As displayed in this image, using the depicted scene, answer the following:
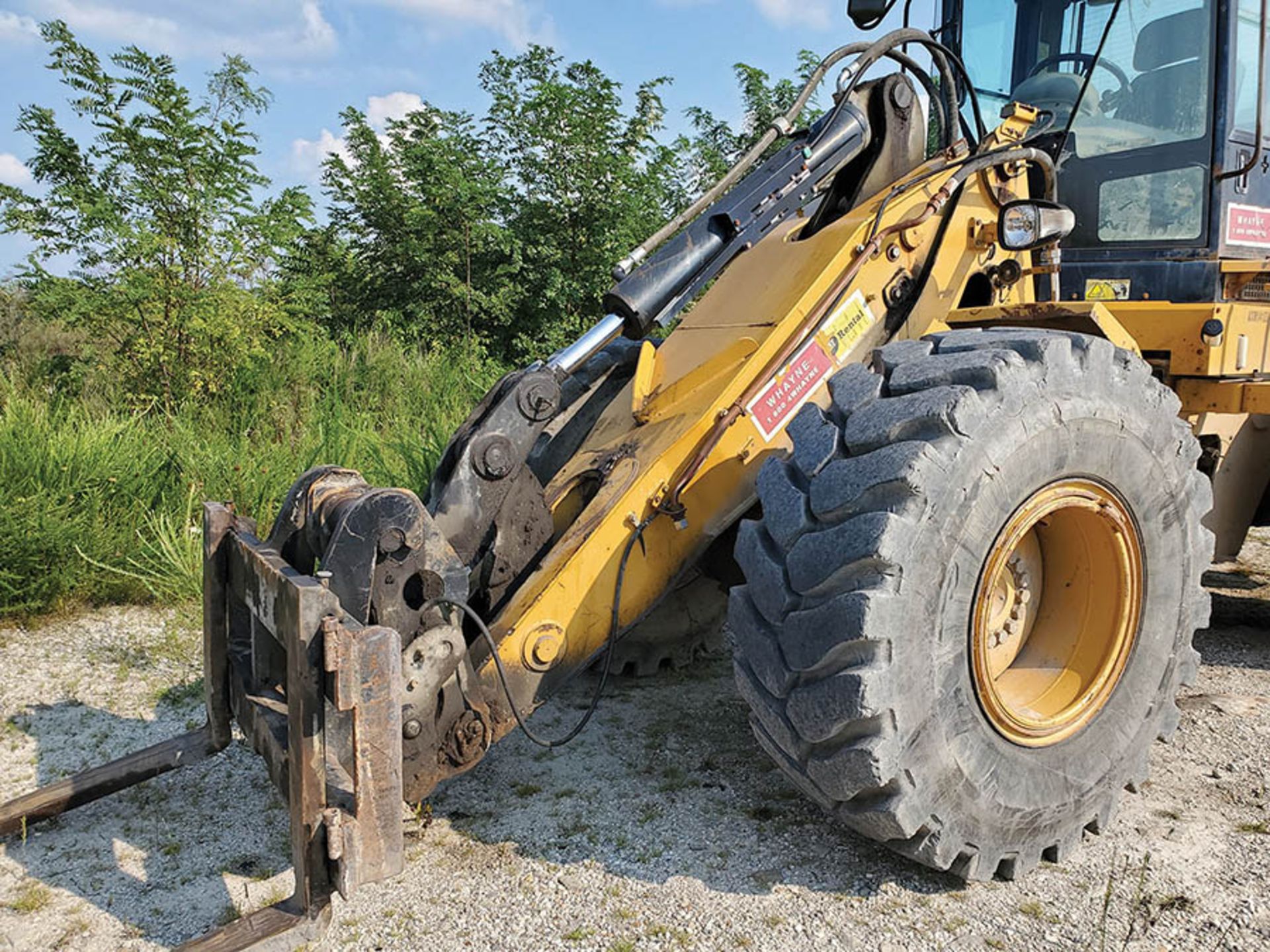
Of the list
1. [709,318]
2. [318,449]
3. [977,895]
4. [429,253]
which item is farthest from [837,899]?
[429,253]

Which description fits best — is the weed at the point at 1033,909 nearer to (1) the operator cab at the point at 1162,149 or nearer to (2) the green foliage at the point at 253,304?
(1) the operator cab at the point at 1162,149

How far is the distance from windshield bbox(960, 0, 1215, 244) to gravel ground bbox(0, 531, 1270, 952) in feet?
6.46

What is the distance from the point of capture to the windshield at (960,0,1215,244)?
13.2ft

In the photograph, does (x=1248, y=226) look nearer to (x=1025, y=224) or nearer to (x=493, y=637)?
(x=1025, y=224)

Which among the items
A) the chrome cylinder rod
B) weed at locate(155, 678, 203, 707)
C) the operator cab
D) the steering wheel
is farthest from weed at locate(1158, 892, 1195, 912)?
weed at locate(155, 678, 203, 707)

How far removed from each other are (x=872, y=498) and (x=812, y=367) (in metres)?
0.86

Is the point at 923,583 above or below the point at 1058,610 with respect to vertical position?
above

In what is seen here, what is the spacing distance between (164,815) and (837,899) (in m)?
2.13

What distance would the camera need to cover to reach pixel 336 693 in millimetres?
2416

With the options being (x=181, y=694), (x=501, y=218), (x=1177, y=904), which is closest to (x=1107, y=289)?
(x=1177, y=904)

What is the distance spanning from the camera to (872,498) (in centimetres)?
260

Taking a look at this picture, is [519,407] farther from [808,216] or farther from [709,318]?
[808,216]

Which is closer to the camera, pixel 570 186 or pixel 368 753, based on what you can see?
pixel 368 753

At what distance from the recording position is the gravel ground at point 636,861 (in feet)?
8.75
